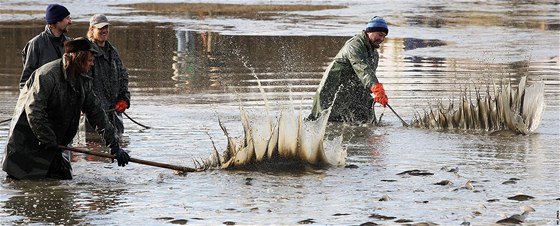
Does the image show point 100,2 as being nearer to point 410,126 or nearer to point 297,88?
point 297,88

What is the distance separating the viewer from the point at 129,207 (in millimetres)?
8688

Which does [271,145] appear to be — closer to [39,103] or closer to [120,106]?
[120,106]

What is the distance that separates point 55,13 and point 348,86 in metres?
4.06

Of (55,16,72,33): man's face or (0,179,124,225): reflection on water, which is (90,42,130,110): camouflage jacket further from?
(0,179,124,225): reflection on water

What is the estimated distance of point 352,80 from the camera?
1359 cm

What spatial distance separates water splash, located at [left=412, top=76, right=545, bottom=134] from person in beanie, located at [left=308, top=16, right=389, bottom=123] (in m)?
0.95

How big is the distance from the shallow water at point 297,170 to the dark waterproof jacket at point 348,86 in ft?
0.79

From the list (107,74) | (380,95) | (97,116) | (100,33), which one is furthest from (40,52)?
(380,95)

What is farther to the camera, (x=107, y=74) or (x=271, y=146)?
(x=107, y=74)

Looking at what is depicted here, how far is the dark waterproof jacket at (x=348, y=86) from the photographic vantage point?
1329 centimetres

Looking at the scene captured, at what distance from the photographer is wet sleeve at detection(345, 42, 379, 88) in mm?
13008

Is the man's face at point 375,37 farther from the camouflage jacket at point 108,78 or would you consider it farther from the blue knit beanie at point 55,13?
the blue knit beanie at point 55,13

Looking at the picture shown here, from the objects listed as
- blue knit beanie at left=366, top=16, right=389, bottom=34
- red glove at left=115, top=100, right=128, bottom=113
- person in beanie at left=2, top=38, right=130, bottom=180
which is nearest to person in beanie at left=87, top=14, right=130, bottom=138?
red glove at left=115, top=100, right=128, bottom=113

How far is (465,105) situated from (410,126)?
72cm
